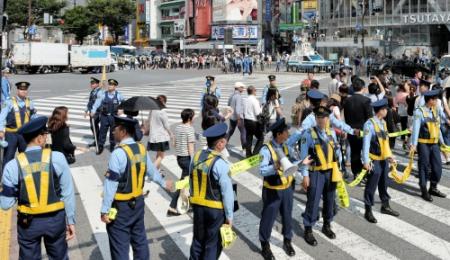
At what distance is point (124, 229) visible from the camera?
4992 mm

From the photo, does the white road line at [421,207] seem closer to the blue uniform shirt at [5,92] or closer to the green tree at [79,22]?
the blue uniform shirt at [5,92]

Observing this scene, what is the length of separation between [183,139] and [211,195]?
9.36 feet

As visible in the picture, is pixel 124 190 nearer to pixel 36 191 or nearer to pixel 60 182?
pixel 60 182

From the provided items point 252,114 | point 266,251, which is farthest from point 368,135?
point 252,114

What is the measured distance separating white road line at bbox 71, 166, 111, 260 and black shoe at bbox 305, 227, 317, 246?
2482 millimetres

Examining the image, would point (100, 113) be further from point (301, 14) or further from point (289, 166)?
point (301, 14)

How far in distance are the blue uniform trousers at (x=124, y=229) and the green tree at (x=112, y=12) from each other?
75.7 m

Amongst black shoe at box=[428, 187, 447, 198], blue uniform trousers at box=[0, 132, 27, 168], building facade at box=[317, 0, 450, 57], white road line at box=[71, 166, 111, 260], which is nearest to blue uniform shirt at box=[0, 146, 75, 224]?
white road line at box=[71, 166, 111, 260]

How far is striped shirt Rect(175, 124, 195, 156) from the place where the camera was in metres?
7.82

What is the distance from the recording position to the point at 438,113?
8.67 meters

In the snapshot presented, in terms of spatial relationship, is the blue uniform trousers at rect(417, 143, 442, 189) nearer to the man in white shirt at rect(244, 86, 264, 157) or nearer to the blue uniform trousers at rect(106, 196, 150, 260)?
the man in white shirt at rect(244, 86, 264, 157)

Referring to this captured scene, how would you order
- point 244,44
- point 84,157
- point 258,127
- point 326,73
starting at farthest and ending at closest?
point 244,44
point 326,73
point 84,157
point 258,127

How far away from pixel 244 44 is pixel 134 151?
7051 cm

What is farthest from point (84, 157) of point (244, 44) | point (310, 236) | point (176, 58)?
point (244, 44)
